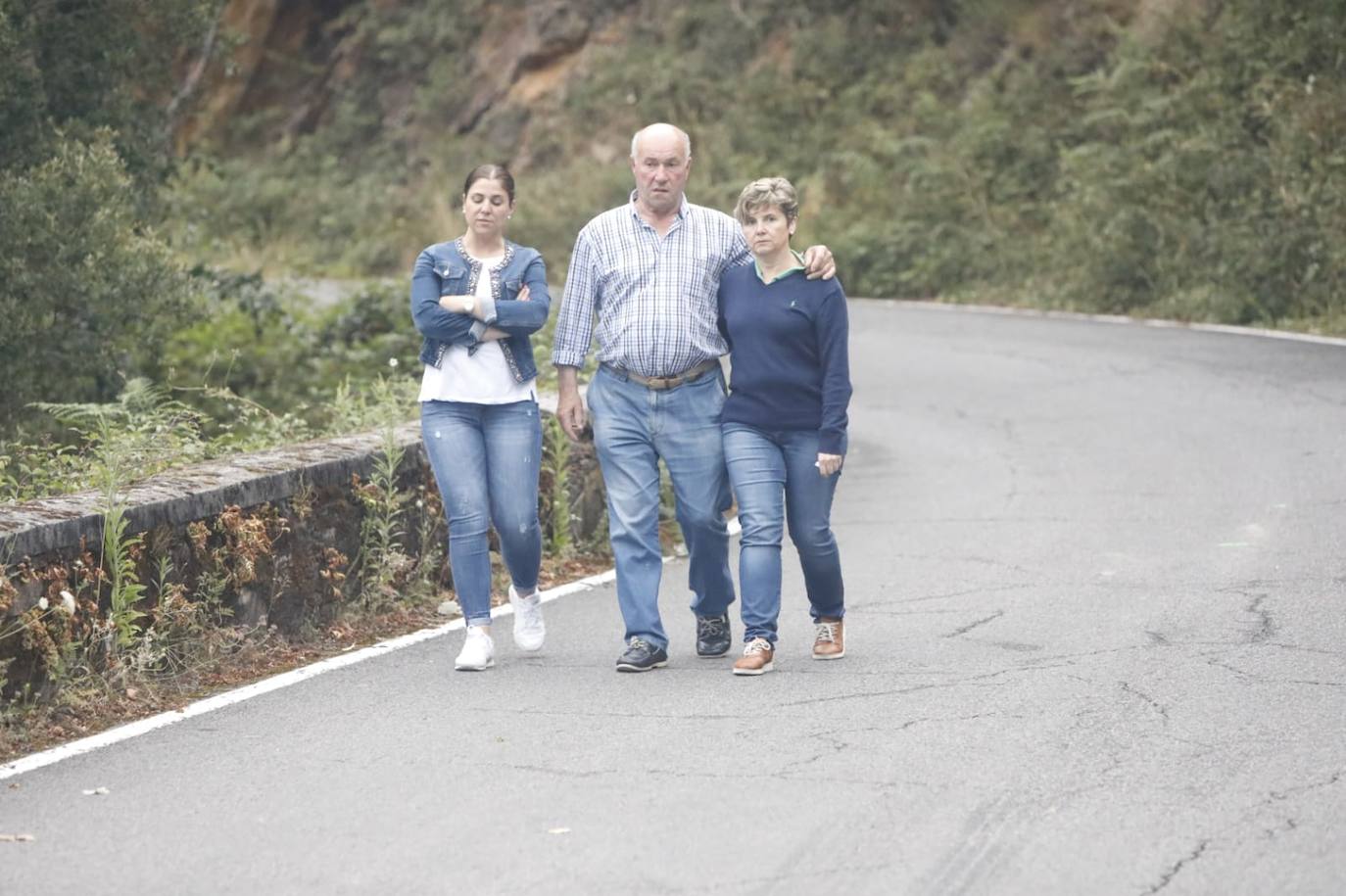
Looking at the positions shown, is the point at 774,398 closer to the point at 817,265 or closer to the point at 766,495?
the point at 766,495

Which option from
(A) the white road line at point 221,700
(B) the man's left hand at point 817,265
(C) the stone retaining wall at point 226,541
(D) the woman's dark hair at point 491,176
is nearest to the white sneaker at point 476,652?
(A) the white road line at point 221,700

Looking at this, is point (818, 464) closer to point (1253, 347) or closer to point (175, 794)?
point (175, 794)

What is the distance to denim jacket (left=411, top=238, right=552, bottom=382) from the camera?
7.86m

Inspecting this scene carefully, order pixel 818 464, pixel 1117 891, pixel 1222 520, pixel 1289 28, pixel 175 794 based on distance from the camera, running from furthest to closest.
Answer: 1. pixel 1289 28
2. pixel 1222 520
3. pixel 818 464
4. pixel 175 794
5. pixel 1117 891

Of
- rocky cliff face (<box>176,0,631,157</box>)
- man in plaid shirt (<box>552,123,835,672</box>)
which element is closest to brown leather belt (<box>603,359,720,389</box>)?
man in plaid shirt (<box>552,123,835,672</box>)

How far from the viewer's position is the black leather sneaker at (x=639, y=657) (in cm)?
778

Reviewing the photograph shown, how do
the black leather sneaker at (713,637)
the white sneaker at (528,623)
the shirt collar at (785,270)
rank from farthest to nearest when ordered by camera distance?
the white sneaker at (528,623) < the black leather sneaker at (713,637) < the shirt collar at (785,270)

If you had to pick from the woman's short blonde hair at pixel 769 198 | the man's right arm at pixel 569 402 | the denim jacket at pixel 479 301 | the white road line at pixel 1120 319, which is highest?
the woman's short blonde hair at pixel 769 198

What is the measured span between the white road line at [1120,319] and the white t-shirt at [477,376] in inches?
519

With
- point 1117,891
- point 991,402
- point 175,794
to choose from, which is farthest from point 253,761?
point 991,402

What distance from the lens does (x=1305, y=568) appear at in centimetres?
962

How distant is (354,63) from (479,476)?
37773 mm

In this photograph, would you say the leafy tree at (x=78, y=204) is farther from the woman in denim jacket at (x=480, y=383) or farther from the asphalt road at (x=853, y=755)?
the woman in denim jacket at (x=480, y=383)

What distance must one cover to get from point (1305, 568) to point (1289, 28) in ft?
56.8
